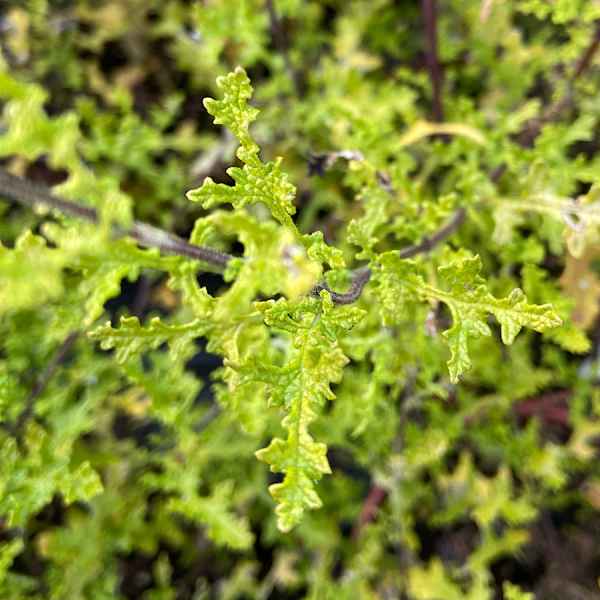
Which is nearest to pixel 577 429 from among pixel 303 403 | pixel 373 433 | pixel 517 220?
pixel 373 433

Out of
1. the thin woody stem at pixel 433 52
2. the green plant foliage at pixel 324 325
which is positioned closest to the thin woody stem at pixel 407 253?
the green plant foliage at pixel 324 325

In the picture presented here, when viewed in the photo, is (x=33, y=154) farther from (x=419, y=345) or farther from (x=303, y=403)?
(x=419, y=345)

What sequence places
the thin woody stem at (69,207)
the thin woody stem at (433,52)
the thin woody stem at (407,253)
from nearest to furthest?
the thin woody stem at (69,207), the thin woody stem at (407,253), the thin woody stem at (433,52)

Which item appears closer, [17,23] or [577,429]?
[577,429]

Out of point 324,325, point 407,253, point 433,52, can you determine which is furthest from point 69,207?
point 433,52

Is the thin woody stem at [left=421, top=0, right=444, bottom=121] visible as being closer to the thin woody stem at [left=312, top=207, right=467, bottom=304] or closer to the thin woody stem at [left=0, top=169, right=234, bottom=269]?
the thin woody stem at [left=312, top=207, right=467, bottom=304]

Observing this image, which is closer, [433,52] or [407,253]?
[407,253]

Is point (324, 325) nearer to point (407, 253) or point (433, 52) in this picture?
point (407, 253)

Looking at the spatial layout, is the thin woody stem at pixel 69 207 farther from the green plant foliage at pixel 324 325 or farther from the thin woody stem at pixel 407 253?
the thin woody stem at pixel 407 253
